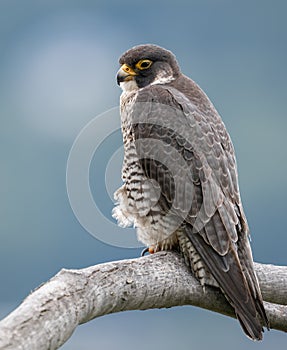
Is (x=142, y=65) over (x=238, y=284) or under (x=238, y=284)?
over

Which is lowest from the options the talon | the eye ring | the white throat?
the talon

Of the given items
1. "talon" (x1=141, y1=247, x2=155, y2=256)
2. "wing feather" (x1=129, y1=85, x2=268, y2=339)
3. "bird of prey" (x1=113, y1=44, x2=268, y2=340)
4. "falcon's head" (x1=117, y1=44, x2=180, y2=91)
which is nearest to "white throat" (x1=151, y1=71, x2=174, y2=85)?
"falcon's head" (x1=117, y1=44, x2=180, y2=91)

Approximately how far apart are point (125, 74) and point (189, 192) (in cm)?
119

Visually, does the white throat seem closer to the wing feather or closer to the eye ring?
the eye ring

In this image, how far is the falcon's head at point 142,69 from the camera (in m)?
5.21

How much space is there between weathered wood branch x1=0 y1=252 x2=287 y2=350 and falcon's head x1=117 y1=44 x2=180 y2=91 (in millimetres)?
1382

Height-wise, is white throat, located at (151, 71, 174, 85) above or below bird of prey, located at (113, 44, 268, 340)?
above

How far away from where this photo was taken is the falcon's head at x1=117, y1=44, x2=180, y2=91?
5215 mm

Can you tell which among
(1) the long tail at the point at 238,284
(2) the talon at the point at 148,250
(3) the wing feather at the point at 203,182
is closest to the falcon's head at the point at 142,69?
(3) the wing feather at the point at 203,182

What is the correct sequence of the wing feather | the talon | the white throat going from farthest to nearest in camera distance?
the white throat → the talon → the wing feather

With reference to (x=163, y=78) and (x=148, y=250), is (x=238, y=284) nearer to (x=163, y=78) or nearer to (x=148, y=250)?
(x=148, y=250)

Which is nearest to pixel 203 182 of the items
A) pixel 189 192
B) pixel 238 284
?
pixel 189 192

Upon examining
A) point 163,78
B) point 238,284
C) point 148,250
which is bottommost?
point 238,284

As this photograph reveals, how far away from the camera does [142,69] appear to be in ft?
17.1
